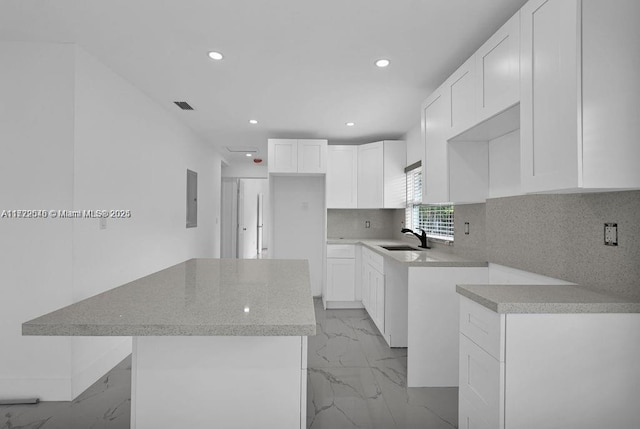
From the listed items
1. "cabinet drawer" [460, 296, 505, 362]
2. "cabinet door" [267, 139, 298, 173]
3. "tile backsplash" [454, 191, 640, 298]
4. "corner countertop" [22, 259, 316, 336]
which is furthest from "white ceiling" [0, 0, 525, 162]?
"cabinet drawer" [460, 296, 505, 362]

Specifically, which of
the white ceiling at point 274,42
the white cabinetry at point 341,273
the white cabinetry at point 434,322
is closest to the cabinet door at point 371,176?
the white cabinetry at point 341,273

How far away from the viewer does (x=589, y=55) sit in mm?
1326

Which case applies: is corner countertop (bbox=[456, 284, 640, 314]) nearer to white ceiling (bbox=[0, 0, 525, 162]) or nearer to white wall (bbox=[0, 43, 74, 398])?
white ceiling (bbox=[0, 0, 525, 162])

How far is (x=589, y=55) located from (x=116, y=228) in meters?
3.25

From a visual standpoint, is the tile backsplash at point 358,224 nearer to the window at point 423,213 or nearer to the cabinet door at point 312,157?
the window at point 423,213

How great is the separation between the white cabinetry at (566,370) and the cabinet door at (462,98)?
1.29 meters

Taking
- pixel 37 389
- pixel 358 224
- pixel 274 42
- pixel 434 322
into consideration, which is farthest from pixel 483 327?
pixel 358 224

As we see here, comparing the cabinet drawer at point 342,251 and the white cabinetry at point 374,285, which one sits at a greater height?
the cabinet drawer at point 342,251

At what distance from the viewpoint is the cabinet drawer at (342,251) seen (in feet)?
15.0

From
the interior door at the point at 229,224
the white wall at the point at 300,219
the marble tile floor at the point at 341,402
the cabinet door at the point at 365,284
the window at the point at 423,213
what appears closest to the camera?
the marble tile floor at the point at 341,402

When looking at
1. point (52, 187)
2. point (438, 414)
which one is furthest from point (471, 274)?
point (52, 187)

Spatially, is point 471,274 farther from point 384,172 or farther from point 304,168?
point 304,168

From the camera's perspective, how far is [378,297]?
11.7 feet

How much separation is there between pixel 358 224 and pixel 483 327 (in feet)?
11.7
